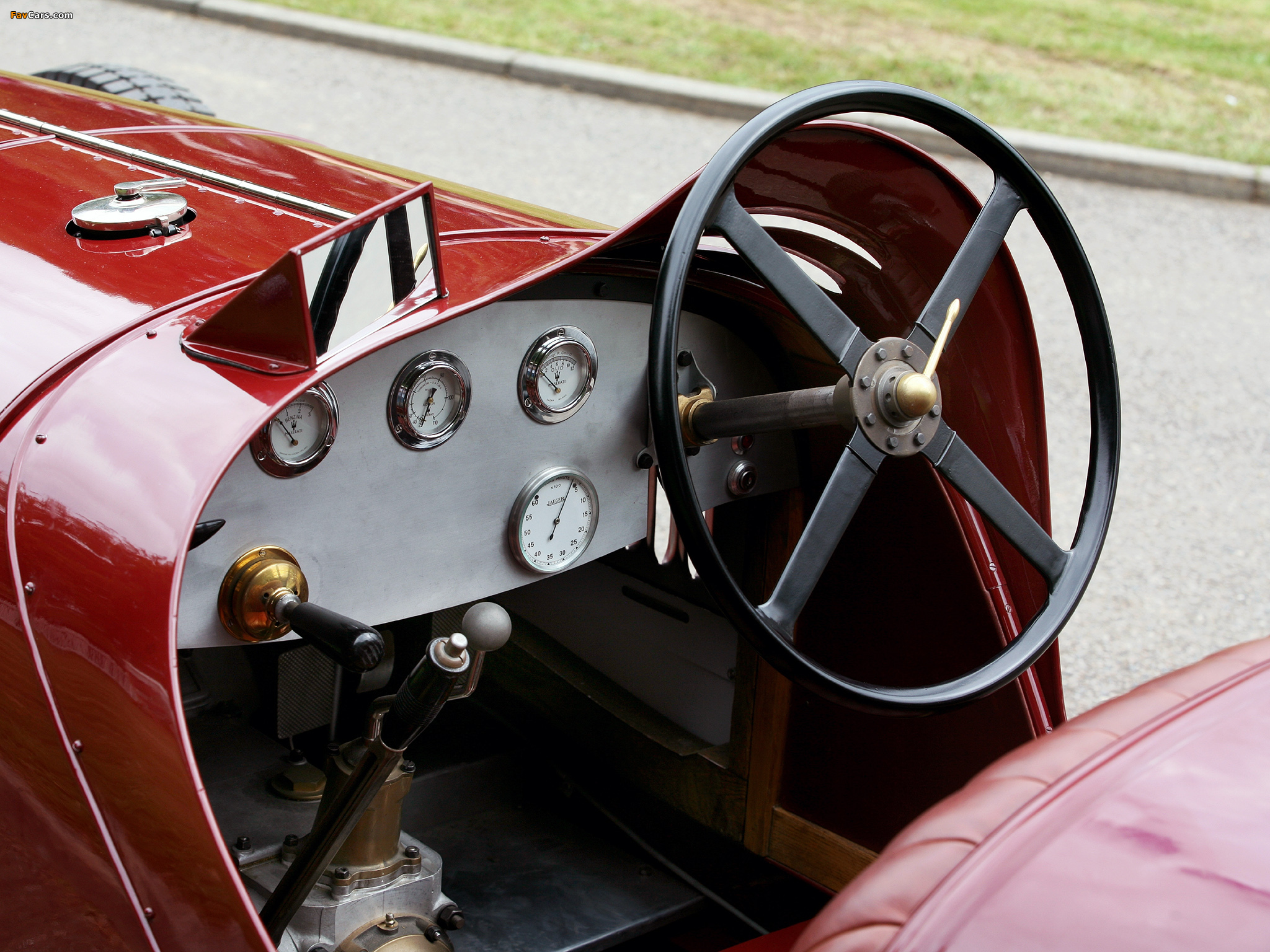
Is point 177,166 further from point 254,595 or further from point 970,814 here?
point 970,814

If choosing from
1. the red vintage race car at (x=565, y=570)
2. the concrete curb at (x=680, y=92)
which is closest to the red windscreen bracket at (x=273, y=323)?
the red vintage race car at (x=565, y=570)

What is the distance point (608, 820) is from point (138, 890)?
47.8 inches

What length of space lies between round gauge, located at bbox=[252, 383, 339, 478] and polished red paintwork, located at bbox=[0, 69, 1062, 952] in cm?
10

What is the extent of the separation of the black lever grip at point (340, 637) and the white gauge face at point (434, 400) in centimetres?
28

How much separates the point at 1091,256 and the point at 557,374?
426cm

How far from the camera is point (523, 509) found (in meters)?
1.61

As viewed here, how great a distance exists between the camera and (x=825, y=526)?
1434mm

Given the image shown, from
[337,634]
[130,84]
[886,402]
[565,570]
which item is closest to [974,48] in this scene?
[130,84]

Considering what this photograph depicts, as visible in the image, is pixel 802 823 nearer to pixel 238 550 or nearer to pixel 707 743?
pixel 707 743

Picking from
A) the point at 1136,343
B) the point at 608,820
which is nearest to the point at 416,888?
the point at 608,820

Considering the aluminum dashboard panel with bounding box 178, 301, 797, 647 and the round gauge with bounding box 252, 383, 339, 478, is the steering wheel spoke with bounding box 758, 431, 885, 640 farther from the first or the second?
the round gauge with bounding box 252, 383, 339, 478

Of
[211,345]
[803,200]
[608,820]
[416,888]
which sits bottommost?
[608,820]

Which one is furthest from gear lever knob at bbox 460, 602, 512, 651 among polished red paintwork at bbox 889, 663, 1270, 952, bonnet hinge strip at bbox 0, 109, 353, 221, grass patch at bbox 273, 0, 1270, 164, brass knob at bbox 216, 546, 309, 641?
grass patch at bbox 273, 0, 1270, 164

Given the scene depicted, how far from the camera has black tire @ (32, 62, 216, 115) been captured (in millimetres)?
3387
